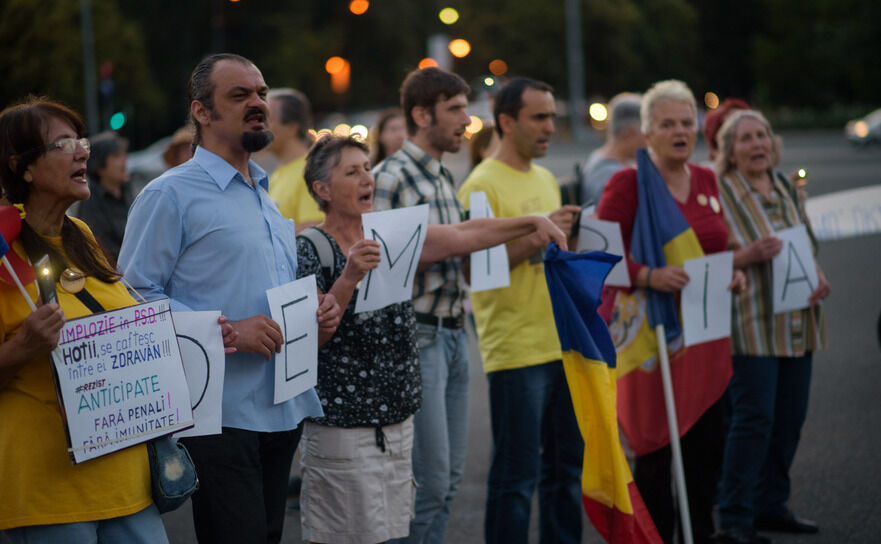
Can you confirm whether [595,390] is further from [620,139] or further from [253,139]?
[620,139]

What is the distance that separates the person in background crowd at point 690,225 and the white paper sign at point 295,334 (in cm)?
184

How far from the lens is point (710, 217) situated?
5.10m

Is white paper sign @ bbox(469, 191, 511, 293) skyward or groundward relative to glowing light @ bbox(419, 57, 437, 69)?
groundward

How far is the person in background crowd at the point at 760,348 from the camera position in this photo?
5.30m

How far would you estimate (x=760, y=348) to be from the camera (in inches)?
209

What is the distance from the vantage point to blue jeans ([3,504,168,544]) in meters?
2.83

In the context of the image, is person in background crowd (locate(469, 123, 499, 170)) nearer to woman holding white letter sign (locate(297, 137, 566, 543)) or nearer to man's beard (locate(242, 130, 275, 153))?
woman holding white letter sign (locate(297, 137, 566, 543))

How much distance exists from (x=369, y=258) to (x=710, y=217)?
2.10 metres

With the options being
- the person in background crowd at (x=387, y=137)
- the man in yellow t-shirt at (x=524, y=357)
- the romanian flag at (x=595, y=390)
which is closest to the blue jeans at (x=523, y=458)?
the man in yellow t-shirt at (x=524, y=357)

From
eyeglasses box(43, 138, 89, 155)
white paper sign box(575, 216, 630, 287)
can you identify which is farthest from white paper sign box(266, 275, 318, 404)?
white paper sign box(575, 216, 630, 287)

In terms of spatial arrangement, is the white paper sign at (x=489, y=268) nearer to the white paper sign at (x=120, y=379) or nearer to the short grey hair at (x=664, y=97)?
the short grey hair at (x=664, y=97)

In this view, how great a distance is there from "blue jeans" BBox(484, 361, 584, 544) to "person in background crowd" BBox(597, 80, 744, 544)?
15.1 inches

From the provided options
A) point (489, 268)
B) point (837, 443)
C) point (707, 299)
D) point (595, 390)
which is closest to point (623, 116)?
point (707, 299)

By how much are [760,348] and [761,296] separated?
0.30 meters
